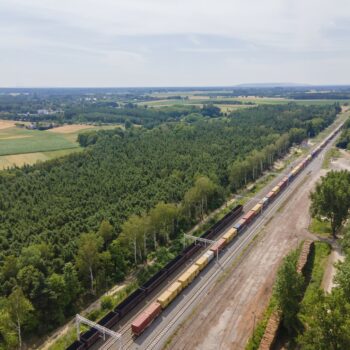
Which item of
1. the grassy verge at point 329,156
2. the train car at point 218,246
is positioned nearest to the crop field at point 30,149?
the train car at point 218,246

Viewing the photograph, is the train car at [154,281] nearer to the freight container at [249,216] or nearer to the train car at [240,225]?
the train car at [240,225]

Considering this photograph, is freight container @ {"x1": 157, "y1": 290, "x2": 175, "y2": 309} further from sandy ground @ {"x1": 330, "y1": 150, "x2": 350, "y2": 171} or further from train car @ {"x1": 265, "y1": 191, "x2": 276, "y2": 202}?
sandy ground @ {"x1": 330, "y1": 150, "x2": 350, "y2": 171}

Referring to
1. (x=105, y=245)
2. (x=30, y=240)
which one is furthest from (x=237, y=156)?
(x=30, y=240)

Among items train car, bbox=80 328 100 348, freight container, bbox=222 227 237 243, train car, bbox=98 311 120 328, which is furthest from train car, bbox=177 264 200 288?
train car, bbox=80 328 100 348

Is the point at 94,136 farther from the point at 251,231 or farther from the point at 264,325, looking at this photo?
the point at 264,325

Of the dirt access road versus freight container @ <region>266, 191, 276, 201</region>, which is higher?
freight container @ <region>266, 191, 276, 201</region>

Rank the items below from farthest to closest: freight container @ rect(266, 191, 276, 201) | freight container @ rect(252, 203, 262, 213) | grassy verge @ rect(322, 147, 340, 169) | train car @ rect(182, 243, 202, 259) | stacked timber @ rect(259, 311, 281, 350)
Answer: grassy verge @ rect(322, 147, 340, 169), freight container @ rect(266, 191, 276, 201), freight container @ rect(252, 203, 262, 213), train car @ rect(182, 243, 202, 259), stacked timber @ rect(259, 311, 281, 350)
